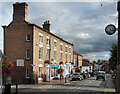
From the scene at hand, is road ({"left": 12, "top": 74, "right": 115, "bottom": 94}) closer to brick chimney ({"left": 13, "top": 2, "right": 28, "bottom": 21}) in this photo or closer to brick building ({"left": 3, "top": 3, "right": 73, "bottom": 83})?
brick building ({"left": 3, "top": 3, "right": 73, "bottom": 83})

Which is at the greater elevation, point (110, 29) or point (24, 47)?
point (24, 47)

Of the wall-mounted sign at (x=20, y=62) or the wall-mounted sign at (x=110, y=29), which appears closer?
the wall-mounted sign at (x=110, y=29)

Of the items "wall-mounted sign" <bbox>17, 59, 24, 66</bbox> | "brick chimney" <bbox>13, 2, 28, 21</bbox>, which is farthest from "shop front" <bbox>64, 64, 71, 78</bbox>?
"brick chimney" <bbox>13, 2, 28, 21</bbox>

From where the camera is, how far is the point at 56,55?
1619 inches

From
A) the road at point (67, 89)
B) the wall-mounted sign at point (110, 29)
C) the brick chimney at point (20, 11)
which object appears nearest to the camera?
the wall-mounted sign at point (110, 29)

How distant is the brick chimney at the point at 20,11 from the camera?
3072cm

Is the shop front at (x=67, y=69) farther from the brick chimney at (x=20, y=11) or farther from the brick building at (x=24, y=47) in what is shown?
the brick chimney at (x=20, y=11)

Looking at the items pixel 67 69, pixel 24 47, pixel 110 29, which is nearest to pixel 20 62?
pixel 24 47

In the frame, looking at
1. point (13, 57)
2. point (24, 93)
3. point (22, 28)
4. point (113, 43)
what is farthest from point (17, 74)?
point (113, 43)

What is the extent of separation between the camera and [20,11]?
3091 cm

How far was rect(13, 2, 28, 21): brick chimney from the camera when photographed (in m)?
30.7

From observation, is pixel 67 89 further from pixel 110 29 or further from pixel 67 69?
pixel 67 69

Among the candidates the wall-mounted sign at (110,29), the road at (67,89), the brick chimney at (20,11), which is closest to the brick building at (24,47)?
the brick chimney at (20,11)

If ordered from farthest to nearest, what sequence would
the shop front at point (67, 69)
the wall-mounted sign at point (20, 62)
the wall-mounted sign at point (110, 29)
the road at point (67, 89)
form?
1. the shop front at point (67, 69)
2. the wall-mounted sign at point (20, 62)
3. the road at point (67, 89)
4. the wall-mounted sign at point (110, 29)
